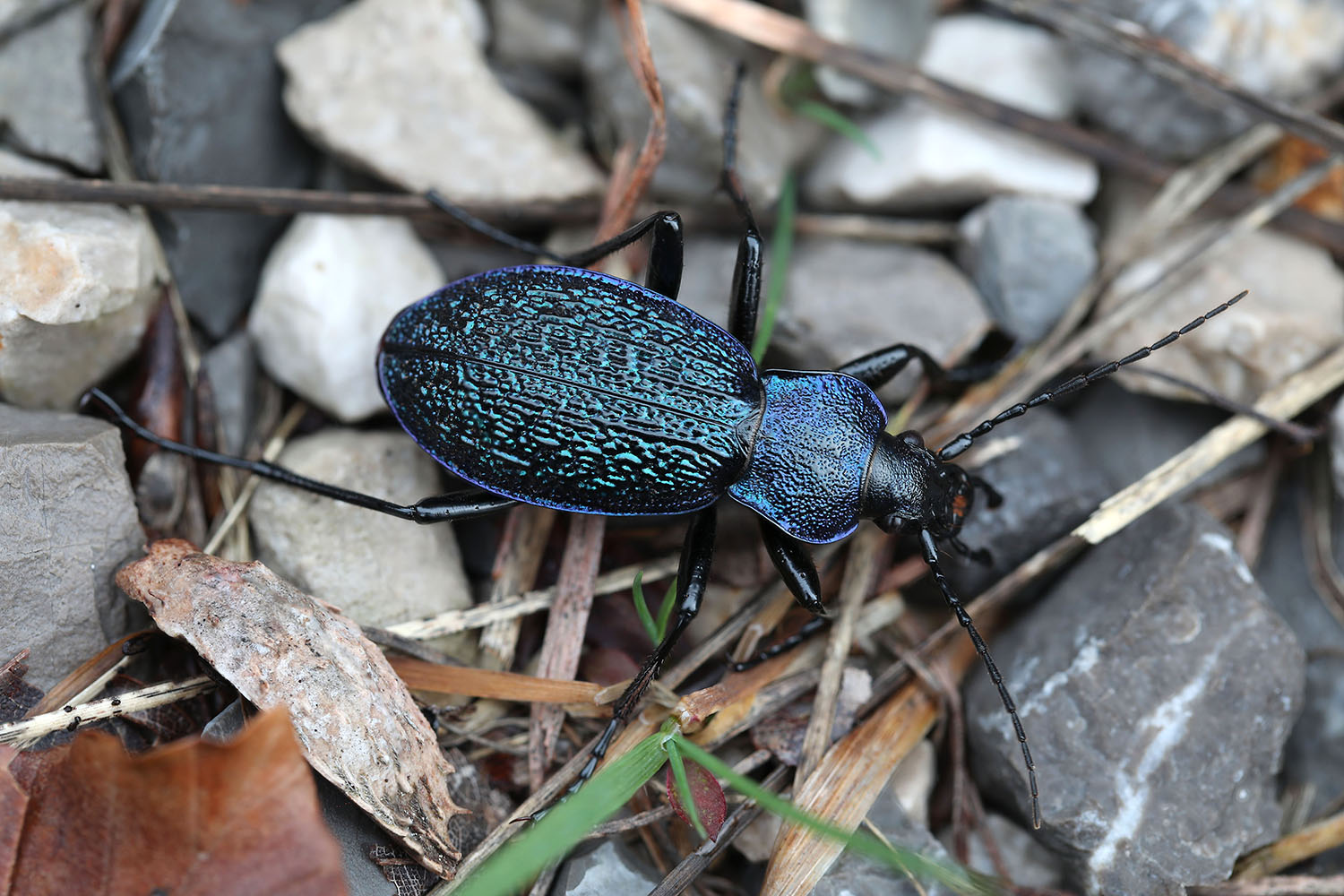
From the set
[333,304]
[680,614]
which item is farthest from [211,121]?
[680,614]

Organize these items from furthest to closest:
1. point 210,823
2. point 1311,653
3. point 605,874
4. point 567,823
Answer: point 1311,653, point 605,874, point 567,823, point 210,823

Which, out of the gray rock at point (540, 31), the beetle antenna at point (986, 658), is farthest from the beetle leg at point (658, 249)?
the beetle antenna at point (986, 658)

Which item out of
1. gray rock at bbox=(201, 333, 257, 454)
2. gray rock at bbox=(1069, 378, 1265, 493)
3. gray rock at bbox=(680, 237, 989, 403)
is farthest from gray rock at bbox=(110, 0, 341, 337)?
gray rock at bbox=(1069, 378, 1265, 493)

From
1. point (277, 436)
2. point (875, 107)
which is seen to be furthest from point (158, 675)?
point (875, 107)

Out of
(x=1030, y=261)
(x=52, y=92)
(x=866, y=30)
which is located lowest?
(x=52, y=92)

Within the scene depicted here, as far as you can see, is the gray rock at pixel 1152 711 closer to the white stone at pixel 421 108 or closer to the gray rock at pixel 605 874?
the gray rock at pixel 605 874

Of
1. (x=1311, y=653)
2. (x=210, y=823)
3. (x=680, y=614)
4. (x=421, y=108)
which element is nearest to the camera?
(x=210, y=823)

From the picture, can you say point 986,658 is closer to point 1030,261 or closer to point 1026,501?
point 1026,501
